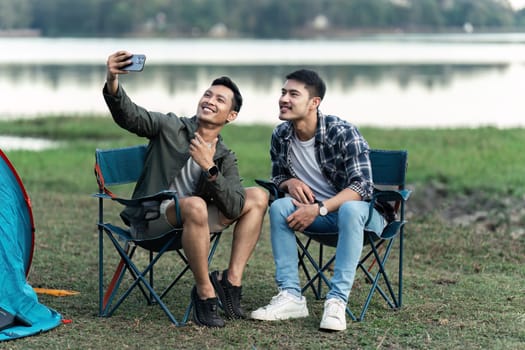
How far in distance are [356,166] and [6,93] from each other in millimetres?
26249

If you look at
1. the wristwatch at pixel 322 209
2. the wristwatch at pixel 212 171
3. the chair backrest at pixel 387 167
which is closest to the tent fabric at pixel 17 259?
the wristwatch at pixel 212 171

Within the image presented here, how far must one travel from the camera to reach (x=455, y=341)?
4.13 meters

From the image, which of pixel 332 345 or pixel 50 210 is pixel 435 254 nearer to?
pixel 332 345

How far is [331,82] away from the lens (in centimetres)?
3503

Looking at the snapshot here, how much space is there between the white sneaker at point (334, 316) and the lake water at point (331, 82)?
37.5ft

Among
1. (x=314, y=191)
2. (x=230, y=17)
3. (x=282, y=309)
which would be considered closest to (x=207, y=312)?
(x=282, y=309)

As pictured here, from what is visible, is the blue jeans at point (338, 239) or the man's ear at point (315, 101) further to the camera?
the man's ear at point (315, 101)

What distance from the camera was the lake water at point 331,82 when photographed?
23.5 m

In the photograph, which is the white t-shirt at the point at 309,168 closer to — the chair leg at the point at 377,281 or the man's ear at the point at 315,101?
the man's ear at the point at 315,101

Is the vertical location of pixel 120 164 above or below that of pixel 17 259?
above

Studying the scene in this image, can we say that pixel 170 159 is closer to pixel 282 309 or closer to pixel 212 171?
pixel 212 171

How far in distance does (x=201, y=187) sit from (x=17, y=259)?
85 centimetres

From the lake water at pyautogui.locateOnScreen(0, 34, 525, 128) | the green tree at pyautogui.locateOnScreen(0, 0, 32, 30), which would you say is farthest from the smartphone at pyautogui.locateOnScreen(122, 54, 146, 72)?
the green tree at pyautogui.locateOnScreen(0, 0, 32, 30)

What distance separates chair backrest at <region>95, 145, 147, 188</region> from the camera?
4461 mm
